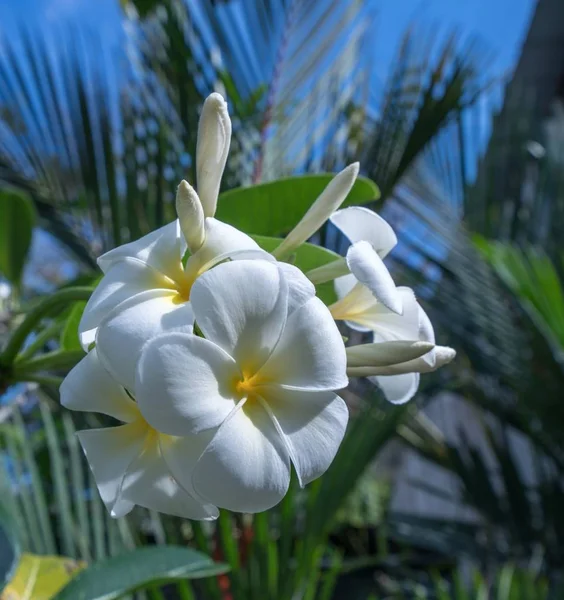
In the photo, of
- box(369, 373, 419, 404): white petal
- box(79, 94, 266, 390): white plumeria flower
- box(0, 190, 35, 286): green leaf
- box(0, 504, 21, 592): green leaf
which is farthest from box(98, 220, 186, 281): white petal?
box(0, 190, 35, 286): green leaf

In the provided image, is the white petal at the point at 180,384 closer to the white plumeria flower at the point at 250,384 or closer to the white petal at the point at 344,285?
the white plumeria flower at the point at 250,384

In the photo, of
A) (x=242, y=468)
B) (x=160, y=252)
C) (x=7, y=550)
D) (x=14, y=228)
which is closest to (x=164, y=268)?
(x=160, y=252)

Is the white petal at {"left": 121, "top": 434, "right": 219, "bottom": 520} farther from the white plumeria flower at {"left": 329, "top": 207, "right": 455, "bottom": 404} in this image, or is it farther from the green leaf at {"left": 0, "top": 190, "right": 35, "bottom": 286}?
the green leaf at {"left": 0, "top": 190, "right": 35, "bottom": 286}

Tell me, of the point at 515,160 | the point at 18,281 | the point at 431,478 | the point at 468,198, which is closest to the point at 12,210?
the point at 18,281

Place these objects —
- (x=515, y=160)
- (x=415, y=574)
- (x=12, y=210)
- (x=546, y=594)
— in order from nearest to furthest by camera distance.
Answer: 1. (x=12, y=210)
2. (x=546, y=594)
3. (x=415, y=574)
4. (x=515, y=160)

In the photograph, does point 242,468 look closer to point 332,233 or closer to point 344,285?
point 344,285

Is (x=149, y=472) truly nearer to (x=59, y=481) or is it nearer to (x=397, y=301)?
(x=397, y=301)
